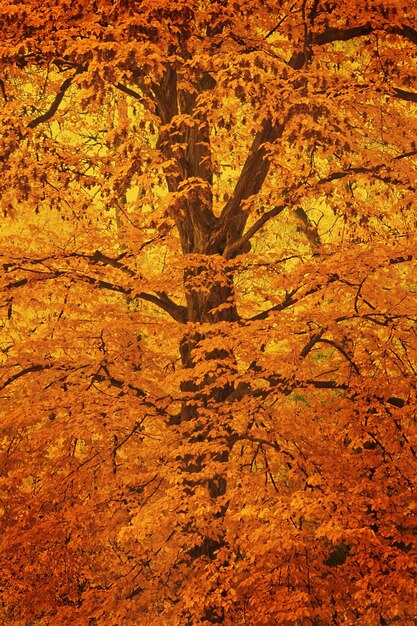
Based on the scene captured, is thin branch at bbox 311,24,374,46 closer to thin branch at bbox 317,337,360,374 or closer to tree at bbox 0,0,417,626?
tree at bbox 0,0,417,626

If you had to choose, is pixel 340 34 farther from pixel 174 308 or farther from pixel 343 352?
pixel 174 308

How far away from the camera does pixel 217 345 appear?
9.37 meters

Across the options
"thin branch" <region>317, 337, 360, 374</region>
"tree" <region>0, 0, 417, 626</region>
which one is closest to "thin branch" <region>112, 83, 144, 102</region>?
"tree" <region>0, 0, 417, 626</region>

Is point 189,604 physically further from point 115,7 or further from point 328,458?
point 115,7

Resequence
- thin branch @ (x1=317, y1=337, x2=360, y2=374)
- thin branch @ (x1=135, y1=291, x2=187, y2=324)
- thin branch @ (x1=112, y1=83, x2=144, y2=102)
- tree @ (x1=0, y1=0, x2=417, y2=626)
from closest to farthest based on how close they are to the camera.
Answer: tree @ (x1=0, y1=0, x2=417, y2=626), thin branch @ (x1=317, y1=337, x2=360, y2=374), thin branch @ (x1=112, y1=83, x2=144, y2=102), thin branch @ (x1=135, y1=291, x2=187, y2=324)

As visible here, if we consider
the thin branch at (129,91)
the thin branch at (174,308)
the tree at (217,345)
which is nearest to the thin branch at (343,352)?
the tree at (217,345)

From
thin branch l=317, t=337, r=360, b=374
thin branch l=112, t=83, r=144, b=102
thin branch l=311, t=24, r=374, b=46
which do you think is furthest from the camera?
thin branch l=112, t=83, r=144, b=102

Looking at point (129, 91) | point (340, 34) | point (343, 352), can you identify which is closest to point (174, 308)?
point (343, 352)

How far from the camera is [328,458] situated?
9891mm

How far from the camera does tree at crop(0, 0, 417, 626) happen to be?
8.98 meters

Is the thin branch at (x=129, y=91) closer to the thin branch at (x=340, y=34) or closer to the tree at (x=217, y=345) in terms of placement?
the tree at (x=217, y=345)

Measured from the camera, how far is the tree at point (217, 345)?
898cm

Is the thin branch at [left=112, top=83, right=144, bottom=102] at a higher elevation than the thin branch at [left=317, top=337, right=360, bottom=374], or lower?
higher

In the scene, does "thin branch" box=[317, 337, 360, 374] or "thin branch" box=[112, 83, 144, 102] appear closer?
"thin branch" box=[317, 337, 360, 374]
